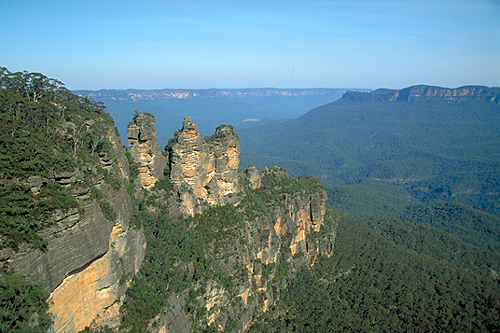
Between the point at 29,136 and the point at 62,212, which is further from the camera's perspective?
the point at 29,136

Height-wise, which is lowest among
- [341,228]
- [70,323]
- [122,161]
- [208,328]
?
[341,228]

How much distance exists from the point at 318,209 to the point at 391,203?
81747 millimetres

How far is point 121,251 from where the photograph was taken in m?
24.5

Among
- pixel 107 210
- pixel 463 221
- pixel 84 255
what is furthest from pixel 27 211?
pixel 463 221

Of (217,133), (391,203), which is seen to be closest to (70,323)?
(217,133)

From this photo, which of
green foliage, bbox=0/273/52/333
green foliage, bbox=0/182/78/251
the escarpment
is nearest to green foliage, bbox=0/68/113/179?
green foliage, bbox=0/182/78/251

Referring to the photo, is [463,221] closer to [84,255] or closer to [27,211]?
[84,255]

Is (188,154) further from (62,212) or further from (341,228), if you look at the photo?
(341,228)

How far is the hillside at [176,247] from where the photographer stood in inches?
722

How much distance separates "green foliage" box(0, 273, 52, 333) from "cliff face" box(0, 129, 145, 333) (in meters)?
0.65

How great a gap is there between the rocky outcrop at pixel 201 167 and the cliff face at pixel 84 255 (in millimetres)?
11250

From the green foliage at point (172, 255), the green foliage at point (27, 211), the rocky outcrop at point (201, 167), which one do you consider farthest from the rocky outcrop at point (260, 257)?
the green foliage at point (27, 211)

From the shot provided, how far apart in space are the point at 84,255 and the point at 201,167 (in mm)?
20648

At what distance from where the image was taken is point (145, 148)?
35.4 m
